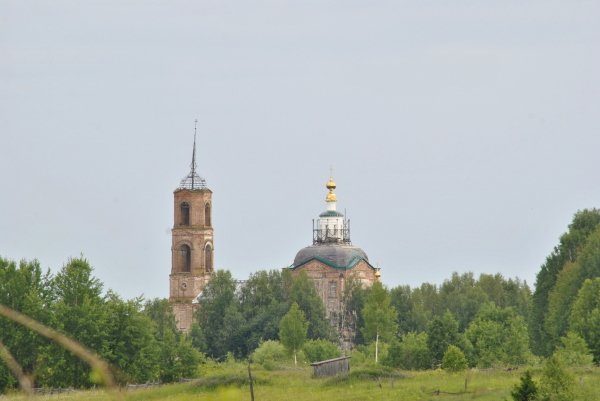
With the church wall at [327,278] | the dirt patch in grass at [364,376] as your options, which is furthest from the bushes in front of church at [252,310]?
the dirt patch in grass at [364,376]

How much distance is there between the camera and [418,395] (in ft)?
96.7

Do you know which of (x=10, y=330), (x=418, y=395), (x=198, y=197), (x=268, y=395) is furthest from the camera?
(x=198, y=197)

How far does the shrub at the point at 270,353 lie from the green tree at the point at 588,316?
2052 centimetres

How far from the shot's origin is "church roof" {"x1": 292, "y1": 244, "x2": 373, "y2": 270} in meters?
74.9

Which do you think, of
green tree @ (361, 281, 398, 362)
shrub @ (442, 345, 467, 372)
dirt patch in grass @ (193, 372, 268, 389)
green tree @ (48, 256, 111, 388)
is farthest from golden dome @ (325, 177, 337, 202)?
dirt patch in grass @ (193, 372, 268, 389)

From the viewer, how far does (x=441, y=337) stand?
45.9 m

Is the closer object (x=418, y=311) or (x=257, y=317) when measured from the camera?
(x=257, y=317)

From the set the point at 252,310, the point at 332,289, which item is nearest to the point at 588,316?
the point at 252,310

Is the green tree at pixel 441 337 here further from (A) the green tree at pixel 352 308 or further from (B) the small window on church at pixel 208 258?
(B) the small window on church at pixel 208 258

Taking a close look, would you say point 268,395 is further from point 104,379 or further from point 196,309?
point 196,309

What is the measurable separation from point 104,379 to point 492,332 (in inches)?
1974

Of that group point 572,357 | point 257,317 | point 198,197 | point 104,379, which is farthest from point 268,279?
point 104,379

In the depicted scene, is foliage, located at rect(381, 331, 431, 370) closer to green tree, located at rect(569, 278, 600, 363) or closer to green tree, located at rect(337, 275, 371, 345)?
green tree, located at rect(569, 278, 600, 363)

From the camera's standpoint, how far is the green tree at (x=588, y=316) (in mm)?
39344
